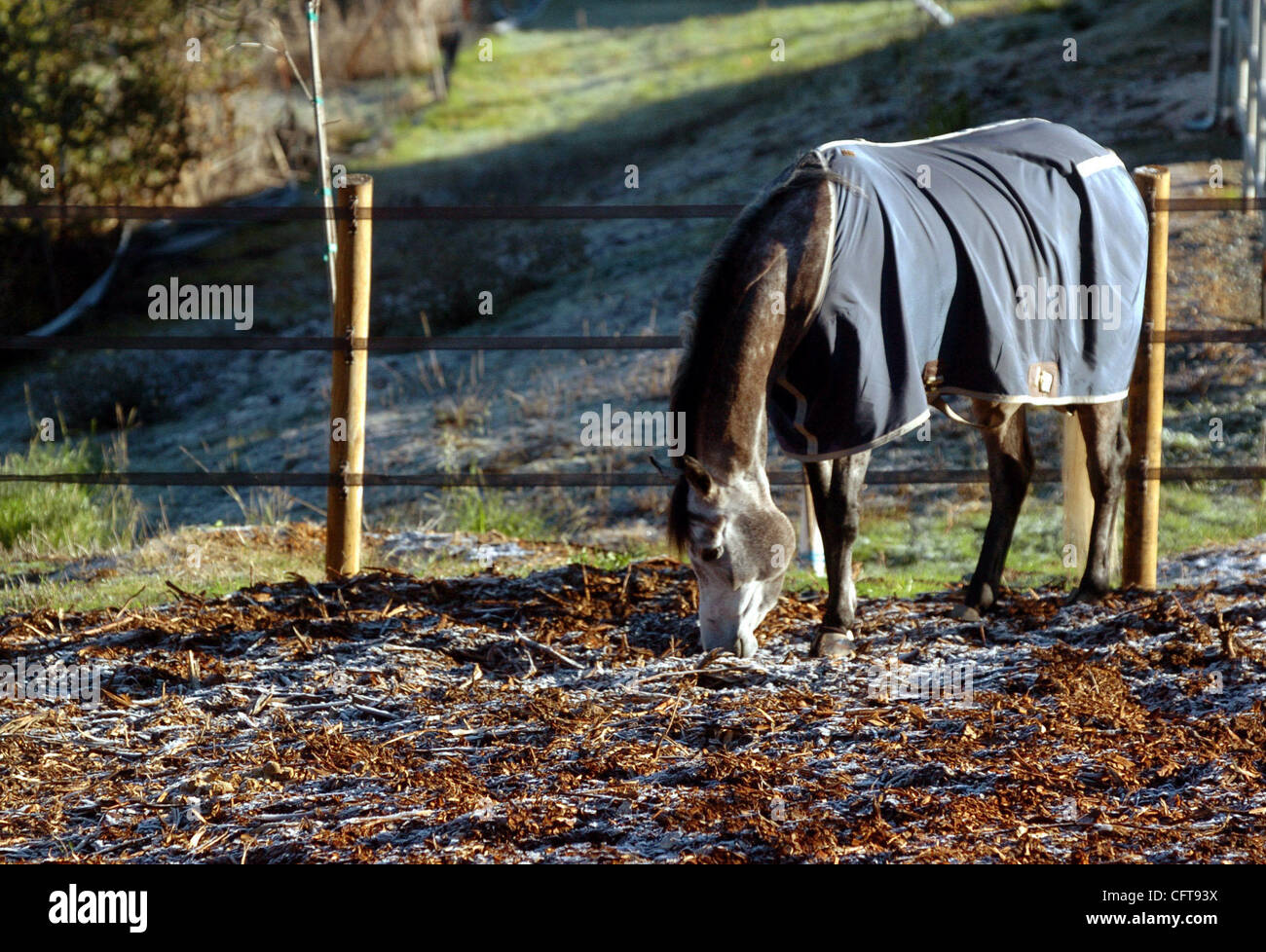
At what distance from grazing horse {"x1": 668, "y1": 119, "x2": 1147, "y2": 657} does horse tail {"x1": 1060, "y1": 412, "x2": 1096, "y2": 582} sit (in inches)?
4.3

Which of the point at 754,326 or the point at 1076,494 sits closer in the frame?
the point at 754,326

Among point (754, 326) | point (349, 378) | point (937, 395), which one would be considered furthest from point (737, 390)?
point (349, 378)

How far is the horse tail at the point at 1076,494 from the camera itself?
4832 mm

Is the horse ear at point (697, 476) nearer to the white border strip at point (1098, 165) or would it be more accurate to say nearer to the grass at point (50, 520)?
the white border strip at point (1098, 165)

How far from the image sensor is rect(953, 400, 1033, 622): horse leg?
4.68 meters

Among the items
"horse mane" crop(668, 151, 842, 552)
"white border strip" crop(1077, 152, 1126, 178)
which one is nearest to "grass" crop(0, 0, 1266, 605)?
"horse mane" crop(668, 151, 842, 552)

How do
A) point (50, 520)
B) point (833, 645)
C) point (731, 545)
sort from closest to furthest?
1. point (731, 545)
2. point (833, 645)
3. point (50, 520)

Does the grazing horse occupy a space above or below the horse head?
above

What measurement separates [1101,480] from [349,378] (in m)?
2.78

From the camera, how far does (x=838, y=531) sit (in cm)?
435

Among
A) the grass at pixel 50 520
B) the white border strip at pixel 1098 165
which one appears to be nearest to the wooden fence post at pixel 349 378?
the grass at pixel 50 520

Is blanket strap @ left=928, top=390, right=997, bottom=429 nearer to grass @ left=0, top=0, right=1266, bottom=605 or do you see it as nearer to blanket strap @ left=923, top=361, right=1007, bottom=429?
blanket strap @ left=923, top=361, right=1007, bottom=429

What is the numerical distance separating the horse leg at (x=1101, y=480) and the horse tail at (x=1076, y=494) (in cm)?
6

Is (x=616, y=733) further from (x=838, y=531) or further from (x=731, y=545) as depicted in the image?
(x=838, y=531)
